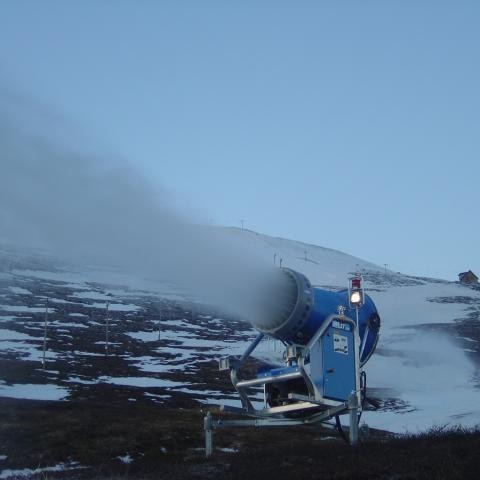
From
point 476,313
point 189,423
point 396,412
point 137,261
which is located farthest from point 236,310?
point 476,313

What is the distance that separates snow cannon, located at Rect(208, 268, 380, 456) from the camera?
43.9 ft

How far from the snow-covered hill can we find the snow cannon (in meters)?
1.39

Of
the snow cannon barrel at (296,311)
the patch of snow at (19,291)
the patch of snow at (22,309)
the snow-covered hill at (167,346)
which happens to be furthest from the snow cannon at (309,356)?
the patch of snow at (19,291)

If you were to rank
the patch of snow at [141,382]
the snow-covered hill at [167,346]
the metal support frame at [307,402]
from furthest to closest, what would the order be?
the patch of snow at [141,382], the snow-covered hill at [167,346], the metal support frame at [307,402]

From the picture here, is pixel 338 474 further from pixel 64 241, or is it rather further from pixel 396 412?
pixel 396 412

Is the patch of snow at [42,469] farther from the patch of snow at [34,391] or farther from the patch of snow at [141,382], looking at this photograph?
the patch of snow at [141,382]

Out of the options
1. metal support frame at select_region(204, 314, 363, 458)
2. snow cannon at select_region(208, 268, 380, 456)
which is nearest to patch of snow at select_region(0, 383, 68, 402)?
metal support frame at select_region(204, 314, 363, 458)

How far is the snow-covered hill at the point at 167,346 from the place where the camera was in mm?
50312

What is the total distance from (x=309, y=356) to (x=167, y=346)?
249 feet

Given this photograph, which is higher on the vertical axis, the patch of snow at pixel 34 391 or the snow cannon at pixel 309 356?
the snow cannon at pixel 309 356

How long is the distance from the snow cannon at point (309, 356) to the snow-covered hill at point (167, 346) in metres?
1.39

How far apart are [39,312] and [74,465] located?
85496mm

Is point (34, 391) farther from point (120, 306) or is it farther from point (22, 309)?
point (120, 306)

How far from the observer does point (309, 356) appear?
532 inches
